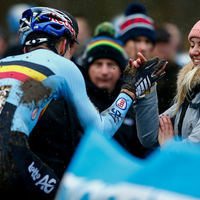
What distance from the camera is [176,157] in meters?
0.82

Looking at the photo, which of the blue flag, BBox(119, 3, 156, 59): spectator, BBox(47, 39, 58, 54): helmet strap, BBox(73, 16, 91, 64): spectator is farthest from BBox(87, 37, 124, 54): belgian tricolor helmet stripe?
the blue flag

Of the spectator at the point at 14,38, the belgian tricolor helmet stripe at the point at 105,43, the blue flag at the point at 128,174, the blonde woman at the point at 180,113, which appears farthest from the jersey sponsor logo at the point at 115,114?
the spectator at the point at 14,38

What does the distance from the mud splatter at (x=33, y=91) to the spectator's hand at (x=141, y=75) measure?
0.79 metres

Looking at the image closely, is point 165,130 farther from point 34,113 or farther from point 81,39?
point 81,39

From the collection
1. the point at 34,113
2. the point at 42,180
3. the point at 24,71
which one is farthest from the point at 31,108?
the point at 42,180

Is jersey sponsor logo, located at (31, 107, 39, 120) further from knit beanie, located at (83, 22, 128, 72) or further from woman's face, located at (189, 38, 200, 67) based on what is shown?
knit beanie, located at (83, 22, 128, 72)

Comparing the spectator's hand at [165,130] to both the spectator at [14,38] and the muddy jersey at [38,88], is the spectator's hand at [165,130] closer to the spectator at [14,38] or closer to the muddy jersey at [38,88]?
the muddy jersey at [38,88]

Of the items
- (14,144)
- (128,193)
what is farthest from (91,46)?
(128,193)

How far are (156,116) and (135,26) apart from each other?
1.97 metres

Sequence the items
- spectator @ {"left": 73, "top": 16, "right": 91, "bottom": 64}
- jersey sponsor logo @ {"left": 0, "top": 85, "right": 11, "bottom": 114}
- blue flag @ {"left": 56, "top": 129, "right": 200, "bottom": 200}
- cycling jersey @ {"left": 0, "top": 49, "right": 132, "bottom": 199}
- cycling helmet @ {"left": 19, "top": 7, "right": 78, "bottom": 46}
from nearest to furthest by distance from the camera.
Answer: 1. blue flag @ {"left": 56, "top": 129, "right": 200, "bottom": 200}
2. cycling jersey @ {"left": 0, "top": 49, "right": 132, "bottom": 199}
3. jersey sponsor logo @ {"left": 0, "top": 85, "right": 11, "bottom": 114}
4. cycling helmet @ {"left": 19, "top": 7, "right": 78, "bottom": 46}
5. spectator @ {"left": 73, "top": 16, "right": 91, "bottom": 64}

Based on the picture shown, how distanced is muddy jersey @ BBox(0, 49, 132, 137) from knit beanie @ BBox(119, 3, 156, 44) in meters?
2.14

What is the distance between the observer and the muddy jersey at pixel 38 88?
2.07 m

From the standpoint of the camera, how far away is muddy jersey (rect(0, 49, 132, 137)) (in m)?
2.07

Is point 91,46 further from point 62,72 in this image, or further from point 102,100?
point 62,72
